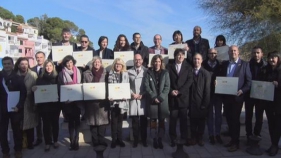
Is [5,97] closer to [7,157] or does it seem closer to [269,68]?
[7,157]

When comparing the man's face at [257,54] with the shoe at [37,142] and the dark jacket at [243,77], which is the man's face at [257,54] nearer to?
the dark jacket at [243,77]

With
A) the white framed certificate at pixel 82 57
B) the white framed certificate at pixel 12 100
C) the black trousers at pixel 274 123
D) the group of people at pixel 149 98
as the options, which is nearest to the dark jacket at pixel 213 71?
the group of people at pixel 149 98

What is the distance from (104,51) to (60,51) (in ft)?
3.60

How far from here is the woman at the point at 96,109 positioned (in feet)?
17.2

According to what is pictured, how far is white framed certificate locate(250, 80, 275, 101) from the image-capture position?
16.0 ft

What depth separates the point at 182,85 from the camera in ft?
17.6

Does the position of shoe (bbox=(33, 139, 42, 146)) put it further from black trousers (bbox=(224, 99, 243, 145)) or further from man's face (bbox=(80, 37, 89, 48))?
black trousers (bbox=(224, 99, 243, 145))

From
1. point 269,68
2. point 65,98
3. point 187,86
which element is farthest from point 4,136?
point 269,68

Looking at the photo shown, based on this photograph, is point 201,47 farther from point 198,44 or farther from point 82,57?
point 82,57

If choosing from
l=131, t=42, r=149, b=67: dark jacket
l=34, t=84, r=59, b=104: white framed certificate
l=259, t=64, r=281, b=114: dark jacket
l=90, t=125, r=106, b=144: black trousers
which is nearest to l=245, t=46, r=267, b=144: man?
l=259, t=64, r=281, b=114: dark jacket

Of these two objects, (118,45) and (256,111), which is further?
(118,45)

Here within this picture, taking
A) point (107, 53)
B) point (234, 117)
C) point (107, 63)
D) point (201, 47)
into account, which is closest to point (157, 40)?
point (201, 47)

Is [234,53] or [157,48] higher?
[157,48]

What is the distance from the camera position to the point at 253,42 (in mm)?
14289
